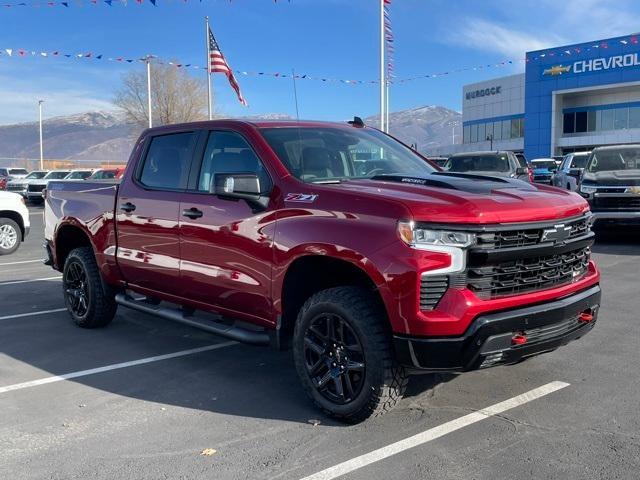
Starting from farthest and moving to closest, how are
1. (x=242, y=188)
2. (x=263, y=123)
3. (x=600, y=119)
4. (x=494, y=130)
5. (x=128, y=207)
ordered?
(x=494, y=130)
(x=600, y=119)
(x=128, y=207)
(x=263, y=123)
(x=242, y=188)

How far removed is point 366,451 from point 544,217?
5.68 feet

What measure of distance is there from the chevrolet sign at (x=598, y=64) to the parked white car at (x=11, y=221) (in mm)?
51631

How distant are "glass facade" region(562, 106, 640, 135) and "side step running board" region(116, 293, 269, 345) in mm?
58225

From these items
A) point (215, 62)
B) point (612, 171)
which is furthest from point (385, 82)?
point (612, 171)

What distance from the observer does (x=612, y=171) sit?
12.2 meters

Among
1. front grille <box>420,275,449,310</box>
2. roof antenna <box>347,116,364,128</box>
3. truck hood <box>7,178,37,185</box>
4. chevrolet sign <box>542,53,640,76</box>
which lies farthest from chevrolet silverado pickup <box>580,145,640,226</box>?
chevrolet sign <box>542,53,640,76</box>

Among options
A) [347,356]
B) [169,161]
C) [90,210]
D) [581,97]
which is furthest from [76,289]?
[581,97]

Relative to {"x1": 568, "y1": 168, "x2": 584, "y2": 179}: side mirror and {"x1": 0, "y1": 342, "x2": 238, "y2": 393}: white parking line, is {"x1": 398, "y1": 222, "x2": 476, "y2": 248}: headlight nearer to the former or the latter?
{"x1": 0, "y1": 342, "x2": 238, "y2": 393}: white parking line

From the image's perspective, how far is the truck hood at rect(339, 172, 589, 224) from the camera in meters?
3.55

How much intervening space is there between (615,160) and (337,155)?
31.4 feet

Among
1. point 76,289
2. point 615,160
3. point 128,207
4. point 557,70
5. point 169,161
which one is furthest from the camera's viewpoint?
point 557,70

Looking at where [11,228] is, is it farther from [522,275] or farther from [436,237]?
[522,275]

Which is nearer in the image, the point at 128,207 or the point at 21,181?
the point at 128,207

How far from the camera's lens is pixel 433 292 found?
3504mm
